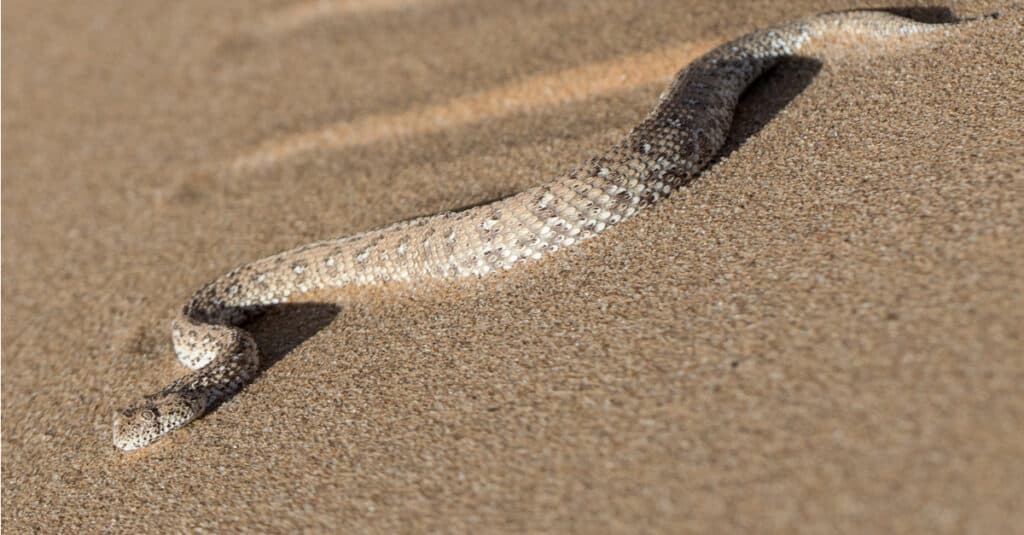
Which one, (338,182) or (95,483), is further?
(338,182)

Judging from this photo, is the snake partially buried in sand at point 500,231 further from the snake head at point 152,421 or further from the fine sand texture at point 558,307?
the fine sand texture at point 558,307

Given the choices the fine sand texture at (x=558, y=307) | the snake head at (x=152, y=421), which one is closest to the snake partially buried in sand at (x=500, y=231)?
the snake head at (x=152, y=421)

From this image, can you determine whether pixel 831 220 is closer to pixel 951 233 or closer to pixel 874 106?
pixel 951 233

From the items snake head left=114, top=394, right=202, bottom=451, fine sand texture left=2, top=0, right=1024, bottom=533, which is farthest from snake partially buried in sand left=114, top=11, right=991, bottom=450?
fine sand texture left=2, top=0, right=1024, bottom=533

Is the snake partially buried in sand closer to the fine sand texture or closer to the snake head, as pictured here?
the snake head

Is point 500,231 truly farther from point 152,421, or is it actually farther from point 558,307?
point 152,421

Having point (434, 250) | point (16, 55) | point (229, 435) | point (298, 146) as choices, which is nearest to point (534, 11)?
point (298, 146)
